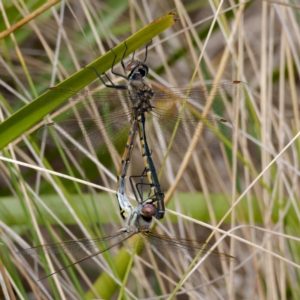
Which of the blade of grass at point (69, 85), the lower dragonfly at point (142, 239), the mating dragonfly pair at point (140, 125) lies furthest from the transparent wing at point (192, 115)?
the blade of grass at point (69, 85)

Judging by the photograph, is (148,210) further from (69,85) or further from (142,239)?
(69,85)

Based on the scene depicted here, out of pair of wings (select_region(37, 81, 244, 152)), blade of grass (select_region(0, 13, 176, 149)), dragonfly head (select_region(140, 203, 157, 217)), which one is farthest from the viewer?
pair of wings (select_region(37, 81, 244, 152))

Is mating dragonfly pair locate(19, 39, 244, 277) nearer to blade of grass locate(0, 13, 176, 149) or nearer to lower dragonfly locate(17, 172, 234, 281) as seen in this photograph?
lower dragonfly locate(17, 172, 234, 281)

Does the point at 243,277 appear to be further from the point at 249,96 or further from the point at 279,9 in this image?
the point at 279,9

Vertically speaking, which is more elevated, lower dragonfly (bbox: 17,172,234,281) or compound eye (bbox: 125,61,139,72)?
compound eye (bbox: 125,61,139,72)

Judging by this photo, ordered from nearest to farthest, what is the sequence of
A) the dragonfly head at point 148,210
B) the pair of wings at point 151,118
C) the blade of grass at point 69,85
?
the blade of grass at point 69,85, the dragonfly head at point 148,210, the pair of wings at point 151,118

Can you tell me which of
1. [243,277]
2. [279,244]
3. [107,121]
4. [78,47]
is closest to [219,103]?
[107,121]

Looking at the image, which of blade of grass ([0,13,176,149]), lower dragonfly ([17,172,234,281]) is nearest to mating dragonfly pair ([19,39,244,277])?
lower dragonfly ([17,172,234,281])

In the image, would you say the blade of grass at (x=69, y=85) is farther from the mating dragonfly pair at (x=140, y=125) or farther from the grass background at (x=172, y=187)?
the mating dragonfly pair at (x=140, y=125)

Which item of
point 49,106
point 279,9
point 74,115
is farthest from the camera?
point 279,9
